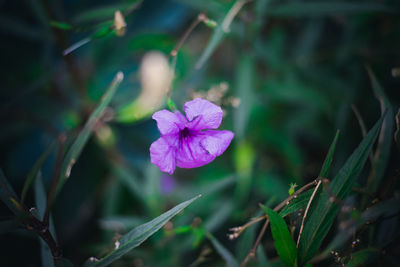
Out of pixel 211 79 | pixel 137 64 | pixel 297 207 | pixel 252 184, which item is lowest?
pixel 252 184

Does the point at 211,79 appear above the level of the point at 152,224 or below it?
above

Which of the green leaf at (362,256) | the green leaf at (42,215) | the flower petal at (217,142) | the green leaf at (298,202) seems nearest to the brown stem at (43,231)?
the green leaf at (42,215)

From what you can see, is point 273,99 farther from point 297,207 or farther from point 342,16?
point 297,207

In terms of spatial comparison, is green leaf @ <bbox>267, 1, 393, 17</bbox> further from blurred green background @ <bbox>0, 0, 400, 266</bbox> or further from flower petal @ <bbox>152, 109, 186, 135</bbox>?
flower petal @ <bbox>152, 109, 186, 135</bbox>

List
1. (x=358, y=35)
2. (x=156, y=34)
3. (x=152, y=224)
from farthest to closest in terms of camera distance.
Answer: (x=156, y=34), (x=358, y=35), (x=152, y=224)

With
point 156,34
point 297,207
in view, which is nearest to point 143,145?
Result: point 156,34

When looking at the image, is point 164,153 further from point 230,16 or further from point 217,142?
point 230,16
